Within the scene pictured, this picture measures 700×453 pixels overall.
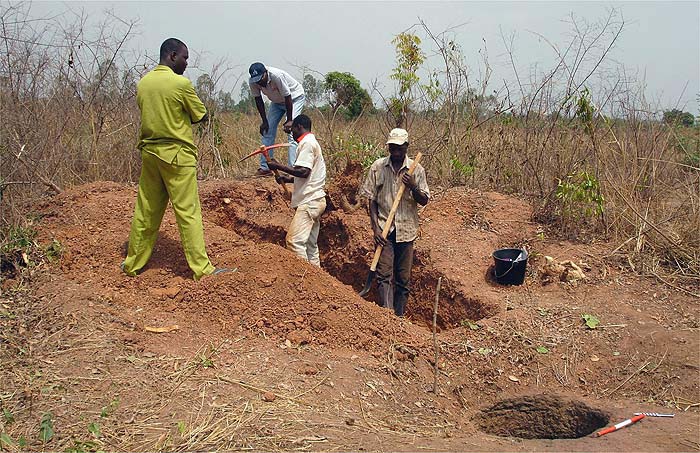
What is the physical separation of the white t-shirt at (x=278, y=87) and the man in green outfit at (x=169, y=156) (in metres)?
2.20

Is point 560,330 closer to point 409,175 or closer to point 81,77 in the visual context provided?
point 409,175

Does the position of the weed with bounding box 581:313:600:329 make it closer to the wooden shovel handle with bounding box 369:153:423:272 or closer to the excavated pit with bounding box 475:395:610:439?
the excavated pit with bounding box 475:395:610:439

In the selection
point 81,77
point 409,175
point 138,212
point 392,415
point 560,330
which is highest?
point 81,77

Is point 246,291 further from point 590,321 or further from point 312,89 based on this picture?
point 312,89

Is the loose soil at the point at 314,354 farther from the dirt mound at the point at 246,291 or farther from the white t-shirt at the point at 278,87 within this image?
the white t-shirt at the point at 278,87

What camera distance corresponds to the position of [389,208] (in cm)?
523

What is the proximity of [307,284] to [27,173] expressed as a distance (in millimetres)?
3496

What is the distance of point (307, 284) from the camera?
15.3 feet

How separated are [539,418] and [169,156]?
3361mm

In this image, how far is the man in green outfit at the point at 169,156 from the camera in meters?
4.45

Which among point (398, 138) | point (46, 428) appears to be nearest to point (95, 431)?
point (46, 428)

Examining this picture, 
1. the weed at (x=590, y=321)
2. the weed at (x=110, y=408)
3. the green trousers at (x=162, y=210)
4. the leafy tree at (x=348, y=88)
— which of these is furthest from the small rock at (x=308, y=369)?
the leafy tree at (x=348, y=88)

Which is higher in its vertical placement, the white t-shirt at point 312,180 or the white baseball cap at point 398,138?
the white baseball cap at point 398,138

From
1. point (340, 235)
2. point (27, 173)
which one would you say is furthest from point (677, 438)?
point (27, 173)
